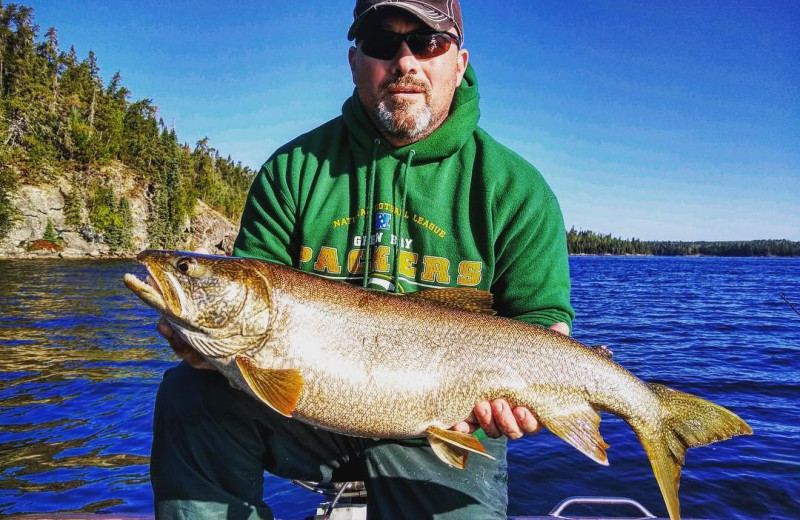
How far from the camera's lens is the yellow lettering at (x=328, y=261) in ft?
12.2

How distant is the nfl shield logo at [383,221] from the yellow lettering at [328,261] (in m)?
0.33

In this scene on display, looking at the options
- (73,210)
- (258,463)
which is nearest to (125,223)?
(73,210)

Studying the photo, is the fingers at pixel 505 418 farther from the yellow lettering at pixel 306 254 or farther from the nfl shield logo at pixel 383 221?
the yellow lettering at pixel 306 254

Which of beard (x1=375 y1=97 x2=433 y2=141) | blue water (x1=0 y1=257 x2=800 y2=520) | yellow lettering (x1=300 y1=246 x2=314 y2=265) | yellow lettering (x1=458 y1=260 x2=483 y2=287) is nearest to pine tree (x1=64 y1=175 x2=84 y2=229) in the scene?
blue water (x1=0 y1=257 x2=800 y2=520)

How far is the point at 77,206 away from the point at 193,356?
247ft

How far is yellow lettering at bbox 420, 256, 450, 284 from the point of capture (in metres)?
3.64

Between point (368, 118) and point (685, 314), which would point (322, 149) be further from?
point (685, 314)

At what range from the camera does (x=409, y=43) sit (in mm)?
3807

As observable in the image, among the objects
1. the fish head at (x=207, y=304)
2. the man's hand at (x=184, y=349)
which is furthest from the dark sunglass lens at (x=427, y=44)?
the man's hand at (x=184, y=349)

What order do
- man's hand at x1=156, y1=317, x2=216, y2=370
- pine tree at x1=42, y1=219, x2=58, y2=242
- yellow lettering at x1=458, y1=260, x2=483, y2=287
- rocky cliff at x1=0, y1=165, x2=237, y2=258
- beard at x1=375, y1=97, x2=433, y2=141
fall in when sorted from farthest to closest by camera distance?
1. pine tree at x1=42, y1=219, x2=58, y2=242
2. rocky cliff at x1=0, y1=165, x2=237, y2=258
3. beard at x1=375, y1=97, x2=433, y2=141
4. yellow lettering at x1=458, y1=260, x2=483, y2=287
5. man's hand at x1=156, y1=317, x2=216, y2=370

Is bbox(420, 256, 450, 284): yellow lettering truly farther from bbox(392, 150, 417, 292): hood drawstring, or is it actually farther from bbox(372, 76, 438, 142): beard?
bbox(372, 76, 438, 142): beard

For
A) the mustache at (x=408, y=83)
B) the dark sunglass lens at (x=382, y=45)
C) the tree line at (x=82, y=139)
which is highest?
the tree line at (x=82, y=139)

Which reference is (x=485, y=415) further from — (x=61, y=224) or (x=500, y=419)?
(x=61, y=224)

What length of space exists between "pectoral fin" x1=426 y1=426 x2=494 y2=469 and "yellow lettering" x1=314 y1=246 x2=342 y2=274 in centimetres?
126
